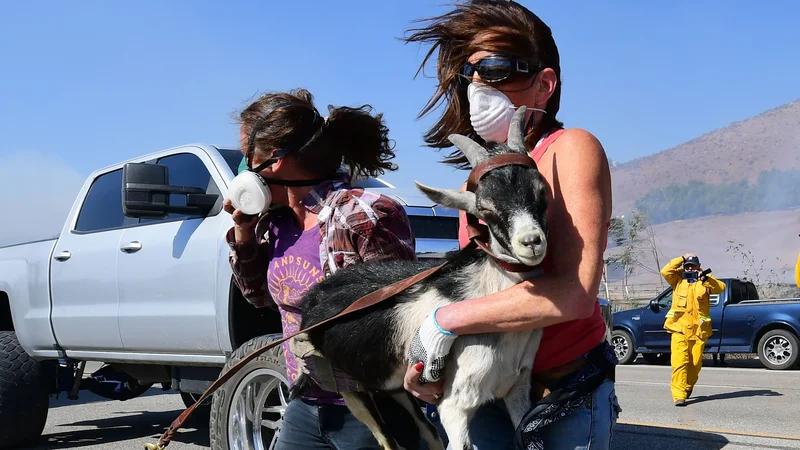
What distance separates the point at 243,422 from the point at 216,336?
0.76m

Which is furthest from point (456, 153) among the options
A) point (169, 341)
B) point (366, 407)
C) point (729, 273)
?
point (729, 273)

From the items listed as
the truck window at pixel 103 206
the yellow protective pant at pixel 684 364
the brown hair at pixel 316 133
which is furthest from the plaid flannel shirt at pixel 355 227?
the yellow protective pant at pixel 684 364

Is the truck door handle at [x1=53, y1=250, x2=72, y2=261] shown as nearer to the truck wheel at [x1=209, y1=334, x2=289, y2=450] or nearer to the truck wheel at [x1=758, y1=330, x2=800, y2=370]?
the truck wheel at [x1=209, y1=334, x2=289, y2=450]

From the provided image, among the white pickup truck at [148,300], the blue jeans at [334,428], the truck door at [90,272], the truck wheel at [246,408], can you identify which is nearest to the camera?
the blue jeans at [334,428]

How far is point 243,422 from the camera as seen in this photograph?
502cm

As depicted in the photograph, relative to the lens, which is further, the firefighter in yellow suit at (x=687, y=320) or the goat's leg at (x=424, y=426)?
the firefighter in yellow suit at (x=687, y=320)

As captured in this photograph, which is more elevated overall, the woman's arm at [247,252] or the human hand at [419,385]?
the woman's arm at [247,252]

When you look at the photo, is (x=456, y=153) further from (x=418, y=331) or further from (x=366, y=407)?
(x=366, y=407)

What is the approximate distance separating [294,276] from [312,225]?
21 centimetres

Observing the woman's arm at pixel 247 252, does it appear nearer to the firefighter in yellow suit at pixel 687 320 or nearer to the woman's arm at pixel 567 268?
the woman's arm at pixel 567 268

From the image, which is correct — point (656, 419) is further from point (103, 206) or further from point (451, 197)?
point (451, 197)

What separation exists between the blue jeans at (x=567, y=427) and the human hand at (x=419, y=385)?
0.19 m

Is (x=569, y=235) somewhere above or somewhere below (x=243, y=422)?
above

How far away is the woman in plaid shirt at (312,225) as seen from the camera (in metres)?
2.88
